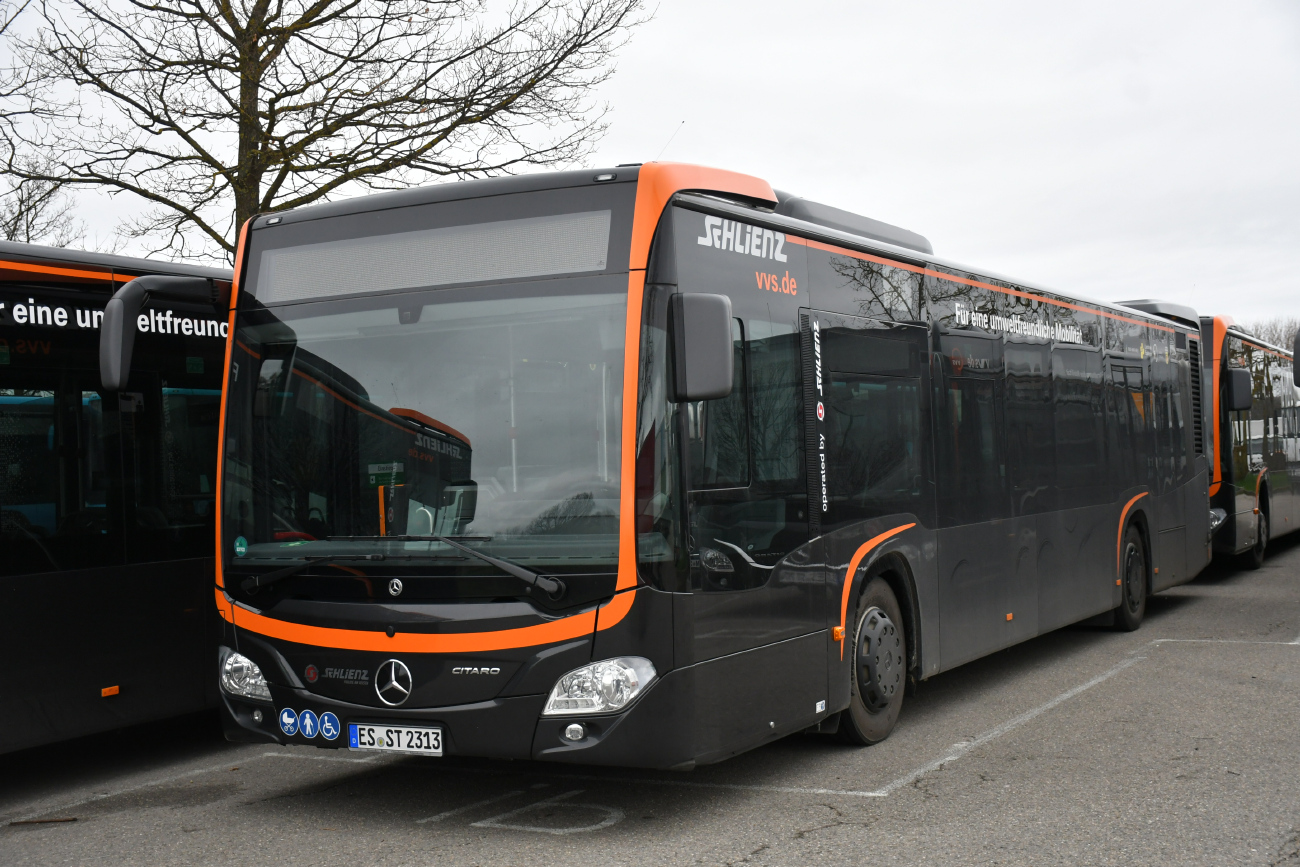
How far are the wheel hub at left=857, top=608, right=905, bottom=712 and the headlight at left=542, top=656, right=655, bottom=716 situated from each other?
6.97 ft

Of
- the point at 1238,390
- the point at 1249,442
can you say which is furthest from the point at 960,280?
the point at 1249,442

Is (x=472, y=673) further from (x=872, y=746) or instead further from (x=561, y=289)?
(x=872, y=746)

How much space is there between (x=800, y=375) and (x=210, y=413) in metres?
3.78

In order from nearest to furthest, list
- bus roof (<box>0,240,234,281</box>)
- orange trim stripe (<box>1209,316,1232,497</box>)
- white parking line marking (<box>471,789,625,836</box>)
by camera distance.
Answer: white parking line marking (<box>471,789,625,836</box>) → bus roof (<box>0,240,234,281</box>) → orange trim stripe (<box>1209,316,1232,497</box>)

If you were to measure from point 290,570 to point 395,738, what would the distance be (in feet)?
3.04

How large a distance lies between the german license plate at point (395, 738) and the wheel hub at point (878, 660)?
2619 mm

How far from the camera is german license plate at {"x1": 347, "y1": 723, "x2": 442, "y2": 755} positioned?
18.6 ft

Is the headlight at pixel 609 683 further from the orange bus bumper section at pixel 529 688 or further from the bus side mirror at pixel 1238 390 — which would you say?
the bus side mirror at pixel 1238 390

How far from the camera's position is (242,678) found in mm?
6238

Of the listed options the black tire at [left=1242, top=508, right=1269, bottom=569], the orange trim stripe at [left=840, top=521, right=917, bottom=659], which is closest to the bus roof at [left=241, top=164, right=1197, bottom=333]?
the orange trim stripe at [left=840, top=521, right=917, bottom=659]

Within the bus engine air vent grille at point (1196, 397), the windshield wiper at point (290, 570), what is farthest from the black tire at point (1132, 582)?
the windshield wiper at point (290, 570)

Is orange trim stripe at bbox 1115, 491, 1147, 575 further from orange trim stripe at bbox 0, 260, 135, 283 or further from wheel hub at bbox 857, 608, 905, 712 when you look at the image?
orange trim stripe at bbox 0, 260, 135, 283

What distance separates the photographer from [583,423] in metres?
5.55

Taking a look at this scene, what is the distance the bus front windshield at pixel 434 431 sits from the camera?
5.53m
